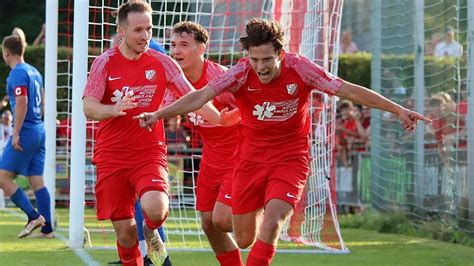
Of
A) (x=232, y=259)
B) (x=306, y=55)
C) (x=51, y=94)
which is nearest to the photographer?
(x=232, y=259)

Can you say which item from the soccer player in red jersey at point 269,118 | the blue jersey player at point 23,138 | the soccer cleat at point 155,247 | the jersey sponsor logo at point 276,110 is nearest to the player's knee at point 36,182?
the blue jersey player at point 23,138

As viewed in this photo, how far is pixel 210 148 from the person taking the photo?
31.7 ft

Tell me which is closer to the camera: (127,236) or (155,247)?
(127,236)

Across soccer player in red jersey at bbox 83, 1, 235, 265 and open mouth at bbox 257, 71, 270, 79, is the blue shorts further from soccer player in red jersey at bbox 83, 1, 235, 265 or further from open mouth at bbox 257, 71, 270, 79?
open mouth at bbox 257, 71, 270, 79

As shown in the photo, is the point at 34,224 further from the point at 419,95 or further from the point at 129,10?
the point at 419,95

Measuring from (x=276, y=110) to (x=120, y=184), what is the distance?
54.1 inches

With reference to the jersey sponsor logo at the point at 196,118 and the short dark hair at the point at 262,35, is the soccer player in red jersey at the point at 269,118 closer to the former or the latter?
→ the short dark hair at the point at 262,35

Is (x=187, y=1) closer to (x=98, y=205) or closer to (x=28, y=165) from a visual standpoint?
(x=28, y=165)

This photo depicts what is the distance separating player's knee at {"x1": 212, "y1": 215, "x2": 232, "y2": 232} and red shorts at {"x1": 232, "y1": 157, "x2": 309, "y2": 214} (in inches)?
20.3

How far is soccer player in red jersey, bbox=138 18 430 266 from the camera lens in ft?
26.7

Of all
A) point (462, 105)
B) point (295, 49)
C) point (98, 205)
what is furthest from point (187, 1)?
point (98, 205)

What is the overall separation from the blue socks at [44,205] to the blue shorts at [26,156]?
0.23 metres

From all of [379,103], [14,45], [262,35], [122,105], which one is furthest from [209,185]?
[14,45]

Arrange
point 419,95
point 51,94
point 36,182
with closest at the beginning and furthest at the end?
1. point 36,182
2. point 51,94
3. point 419,95
